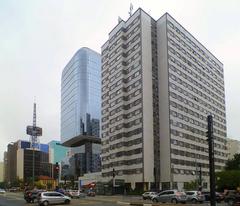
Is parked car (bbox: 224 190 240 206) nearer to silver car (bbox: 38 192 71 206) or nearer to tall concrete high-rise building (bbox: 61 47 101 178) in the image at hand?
silver car (bbox: 38 192 71 206)

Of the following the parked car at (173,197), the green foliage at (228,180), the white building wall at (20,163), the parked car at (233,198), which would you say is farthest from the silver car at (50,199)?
the white building wall at (20,163)

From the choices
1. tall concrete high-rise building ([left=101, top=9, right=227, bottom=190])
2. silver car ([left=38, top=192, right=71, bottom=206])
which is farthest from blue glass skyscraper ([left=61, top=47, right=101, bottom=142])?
silver car ([left=38, top=192, right=71, bottom=206])

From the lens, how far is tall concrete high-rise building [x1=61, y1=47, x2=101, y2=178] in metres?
186

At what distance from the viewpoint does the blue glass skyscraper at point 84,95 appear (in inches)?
7288

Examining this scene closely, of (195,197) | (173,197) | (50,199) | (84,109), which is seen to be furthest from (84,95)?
(50,199)

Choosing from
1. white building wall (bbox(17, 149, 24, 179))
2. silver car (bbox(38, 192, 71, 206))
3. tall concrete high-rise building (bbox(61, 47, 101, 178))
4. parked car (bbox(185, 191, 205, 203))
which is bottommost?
parked car (bbox(185, 191, 205, 203))

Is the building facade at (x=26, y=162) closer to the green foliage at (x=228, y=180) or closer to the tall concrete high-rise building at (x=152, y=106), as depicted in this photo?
the tall concrete high-rise building at (x=152, y=106)

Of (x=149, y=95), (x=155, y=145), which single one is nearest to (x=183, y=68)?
(x=149, y=95)

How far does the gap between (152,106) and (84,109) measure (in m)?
65.7

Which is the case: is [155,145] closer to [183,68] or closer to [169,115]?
[169,115]

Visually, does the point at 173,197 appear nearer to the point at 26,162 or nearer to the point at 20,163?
the point at 26,162

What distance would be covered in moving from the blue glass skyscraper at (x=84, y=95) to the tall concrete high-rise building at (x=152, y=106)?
37.0 metres

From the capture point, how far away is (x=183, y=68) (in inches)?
5394

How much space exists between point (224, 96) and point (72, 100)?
62.2 meters
